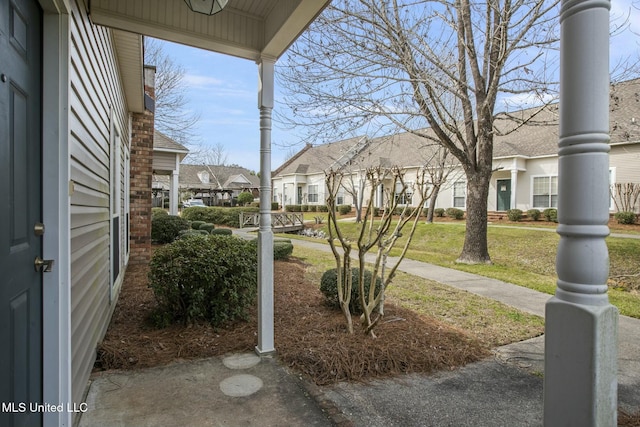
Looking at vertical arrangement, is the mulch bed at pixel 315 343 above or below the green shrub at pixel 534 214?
below

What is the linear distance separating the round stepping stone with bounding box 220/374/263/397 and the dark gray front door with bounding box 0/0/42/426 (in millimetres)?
1301

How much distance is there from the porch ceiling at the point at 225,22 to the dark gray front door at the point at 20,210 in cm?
123

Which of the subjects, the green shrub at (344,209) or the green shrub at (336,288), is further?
the green shrub at (344,209)

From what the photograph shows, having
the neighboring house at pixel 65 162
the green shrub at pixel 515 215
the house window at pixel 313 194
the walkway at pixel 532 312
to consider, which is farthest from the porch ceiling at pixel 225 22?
the house window at pixel 313 194

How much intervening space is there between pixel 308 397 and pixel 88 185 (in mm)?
2377

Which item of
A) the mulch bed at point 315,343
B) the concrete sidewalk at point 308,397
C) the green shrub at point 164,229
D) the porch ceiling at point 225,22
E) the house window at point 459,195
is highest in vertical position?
the porch ceiling at point 225,22

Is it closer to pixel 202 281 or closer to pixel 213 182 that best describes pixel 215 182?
pixel 213 182

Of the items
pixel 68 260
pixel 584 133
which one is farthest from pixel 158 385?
pixel 584 133

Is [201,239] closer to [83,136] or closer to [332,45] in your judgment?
[83,136]

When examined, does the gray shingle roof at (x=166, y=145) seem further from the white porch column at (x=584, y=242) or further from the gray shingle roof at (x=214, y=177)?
the gray shingle roof at (x=214, y=177)

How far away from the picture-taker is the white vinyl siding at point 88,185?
242 centimetres

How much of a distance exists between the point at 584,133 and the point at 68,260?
8.12 ft

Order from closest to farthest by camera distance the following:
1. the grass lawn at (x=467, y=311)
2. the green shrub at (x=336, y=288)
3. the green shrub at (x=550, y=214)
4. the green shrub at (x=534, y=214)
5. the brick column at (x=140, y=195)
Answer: the grass lawn at (x=467, y=311), the green shrub at (x=336, y=288), the brick column at (x=140, y=195), the green shrub at (x=550, y=214), the green shrub at (x=534, y=214)

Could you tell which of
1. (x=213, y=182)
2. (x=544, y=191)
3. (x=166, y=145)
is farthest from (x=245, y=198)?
(x=544, y=191)
